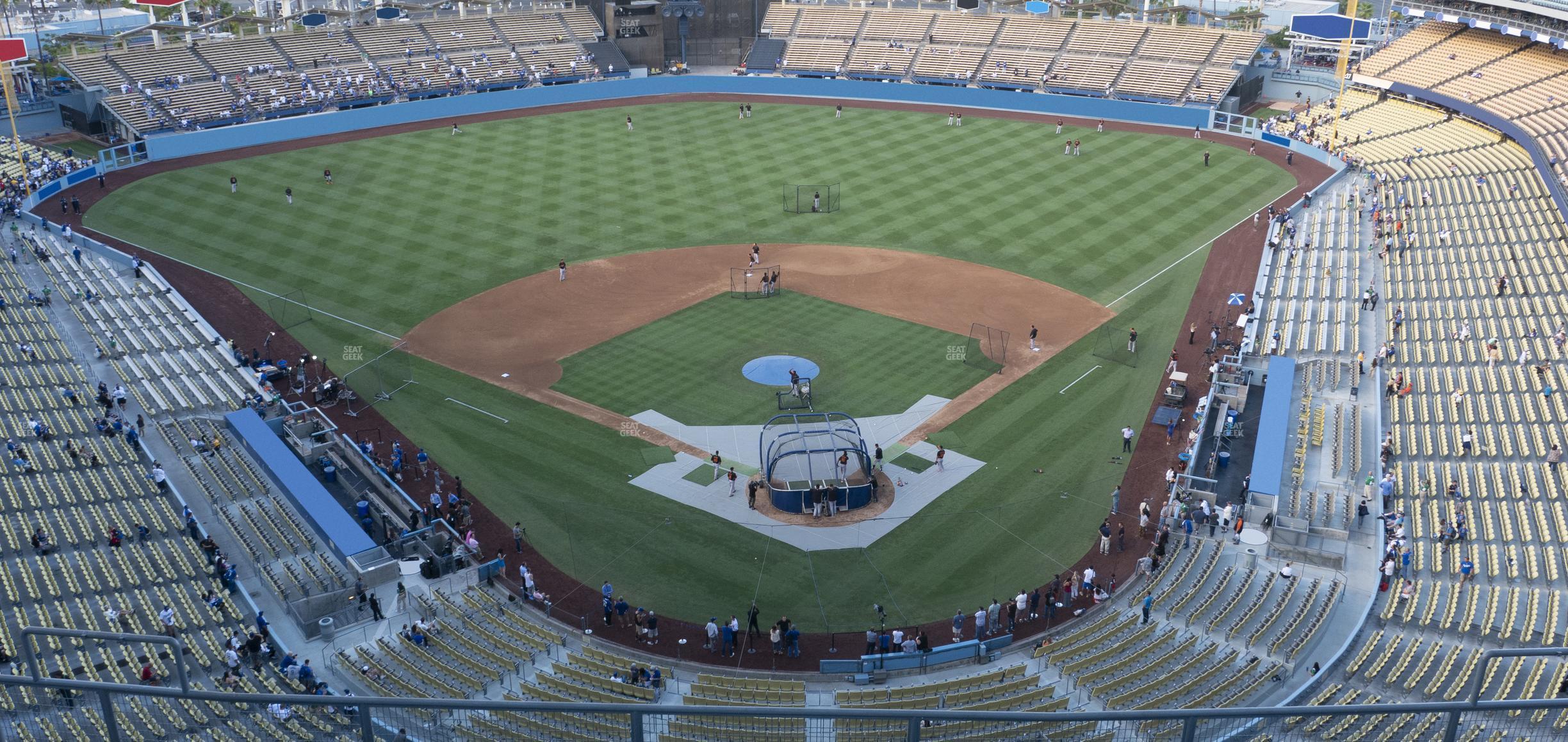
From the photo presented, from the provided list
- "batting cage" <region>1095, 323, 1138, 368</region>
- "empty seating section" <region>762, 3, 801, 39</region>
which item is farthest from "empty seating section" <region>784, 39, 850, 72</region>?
"batting cage" <region>1095, 323, 1138, 368</region>

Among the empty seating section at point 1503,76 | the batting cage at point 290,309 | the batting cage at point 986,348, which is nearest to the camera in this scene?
the batting cage at point 986,348

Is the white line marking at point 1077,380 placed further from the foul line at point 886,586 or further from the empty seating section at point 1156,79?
the empty seating section at point 1156,79

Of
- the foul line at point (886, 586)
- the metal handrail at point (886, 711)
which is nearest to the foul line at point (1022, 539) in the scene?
the foul line at point (886, 586)

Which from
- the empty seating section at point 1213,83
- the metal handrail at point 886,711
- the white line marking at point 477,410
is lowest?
the white line marking at point 477,410

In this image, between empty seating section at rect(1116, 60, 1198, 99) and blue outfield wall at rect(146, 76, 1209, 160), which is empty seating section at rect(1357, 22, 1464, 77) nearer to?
empty seating section at rect(1116, 60, 1198, 99)

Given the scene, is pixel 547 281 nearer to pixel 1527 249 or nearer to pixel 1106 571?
pixel 1106 571

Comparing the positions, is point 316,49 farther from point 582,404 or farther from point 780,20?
point 582,404
